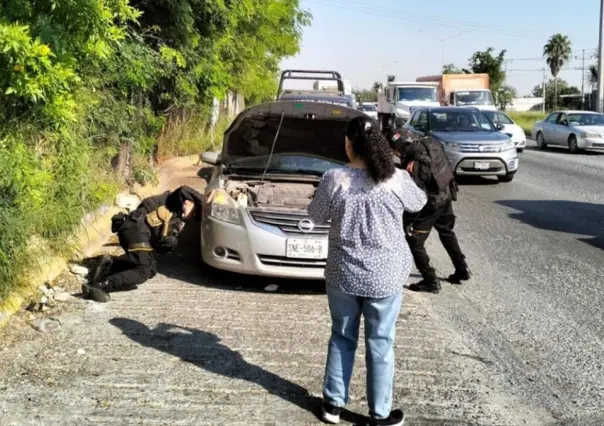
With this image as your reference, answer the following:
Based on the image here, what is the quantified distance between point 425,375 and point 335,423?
98cm

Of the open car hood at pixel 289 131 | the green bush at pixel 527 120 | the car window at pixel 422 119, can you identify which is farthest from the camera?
the green bush at pixel 527 120

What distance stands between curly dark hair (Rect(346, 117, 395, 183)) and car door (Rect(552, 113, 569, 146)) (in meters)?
22.1

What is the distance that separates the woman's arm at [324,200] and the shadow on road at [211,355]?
1186 mm

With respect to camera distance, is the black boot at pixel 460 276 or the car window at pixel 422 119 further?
the car window at pixel 422 119

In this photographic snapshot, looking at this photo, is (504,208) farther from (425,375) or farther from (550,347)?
(425,375)

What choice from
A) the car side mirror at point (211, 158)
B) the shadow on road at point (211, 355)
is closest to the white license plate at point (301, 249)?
the shadow on road at point (211, 355)

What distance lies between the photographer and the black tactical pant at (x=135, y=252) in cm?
673

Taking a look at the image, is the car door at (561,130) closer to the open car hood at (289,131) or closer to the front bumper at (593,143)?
the front bumper at (593,143)

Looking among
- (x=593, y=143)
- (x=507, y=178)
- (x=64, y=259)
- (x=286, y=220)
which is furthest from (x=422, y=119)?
(x=64, y=259)

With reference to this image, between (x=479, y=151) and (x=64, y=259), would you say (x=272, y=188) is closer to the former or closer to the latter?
(x=64, y=259)

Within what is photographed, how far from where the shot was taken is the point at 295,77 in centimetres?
2148

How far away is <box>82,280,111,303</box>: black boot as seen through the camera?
630 centimetres

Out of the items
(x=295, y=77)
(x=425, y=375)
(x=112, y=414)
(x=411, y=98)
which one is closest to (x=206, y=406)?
(x=112, y=414)

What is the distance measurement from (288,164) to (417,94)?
79.4ft
